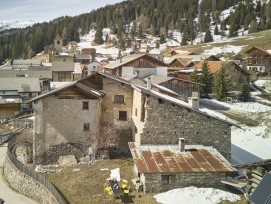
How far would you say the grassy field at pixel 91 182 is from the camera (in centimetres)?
2312

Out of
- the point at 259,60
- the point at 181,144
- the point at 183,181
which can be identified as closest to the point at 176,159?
the point at 181,144

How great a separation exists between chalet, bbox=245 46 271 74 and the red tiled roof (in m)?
71.9

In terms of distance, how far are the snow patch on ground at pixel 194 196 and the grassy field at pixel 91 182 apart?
0.56 meters

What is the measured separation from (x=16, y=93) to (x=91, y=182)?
159 ft

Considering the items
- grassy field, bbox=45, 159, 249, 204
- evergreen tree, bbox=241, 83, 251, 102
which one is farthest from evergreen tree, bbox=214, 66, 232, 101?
grassy field, bbox=45, 159, 249, 204

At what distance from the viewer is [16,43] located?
197500 mm

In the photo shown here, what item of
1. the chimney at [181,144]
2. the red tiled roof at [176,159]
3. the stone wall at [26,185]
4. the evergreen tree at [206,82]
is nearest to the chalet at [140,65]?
the evergreen tree at [206,82]

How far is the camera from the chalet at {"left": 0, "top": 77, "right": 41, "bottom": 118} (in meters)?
64.4

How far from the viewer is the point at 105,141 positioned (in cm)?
3366

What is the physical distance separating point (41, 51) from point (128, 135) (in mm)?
168533

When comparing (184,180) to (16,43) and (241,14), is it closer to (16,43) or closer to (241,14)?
(241,14)

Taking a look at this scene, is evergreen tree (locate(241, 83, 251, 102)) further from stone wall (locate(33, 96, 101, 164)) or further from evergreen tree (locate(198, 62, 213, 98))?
stone wall (locate(33, 96, 101, 164))

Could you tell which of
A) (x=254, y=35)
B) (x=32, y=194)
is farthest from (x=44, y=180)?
(x=254, y=35)

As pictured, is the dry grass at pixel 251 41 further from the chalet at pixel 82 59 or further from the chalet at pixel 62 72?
the chalet at pixel 62 72
